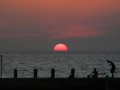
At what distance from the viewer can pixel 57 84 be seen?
24.7m

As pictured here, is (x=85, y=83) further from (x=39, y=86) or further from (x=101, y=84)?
(x=39, y=86)

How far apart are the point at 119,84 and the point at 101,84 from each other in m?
1.20

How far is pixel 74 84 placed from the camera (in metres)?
24.9

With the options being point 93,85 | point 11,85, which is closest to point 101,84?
point 93,85

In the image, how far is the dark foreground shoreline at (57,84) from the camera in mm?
24359

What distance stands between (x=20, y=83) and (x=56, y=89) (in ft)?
7.55

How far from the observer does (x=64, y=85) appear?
2481cm

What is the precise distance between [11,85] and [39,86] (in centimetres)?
175

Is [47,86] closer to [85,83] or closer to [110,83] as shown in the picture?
[85,83]

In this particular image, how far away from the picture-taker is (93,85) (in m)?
24.8

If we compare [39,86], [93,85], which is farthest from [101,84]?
[39,86]

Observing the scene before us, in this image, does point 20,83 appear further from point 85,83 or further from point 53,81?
point 85,83

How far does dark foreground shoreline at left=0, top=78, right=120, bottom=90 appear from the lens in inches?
959

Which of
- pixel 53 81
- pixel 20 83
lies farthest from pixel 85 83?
pixel 20 83
